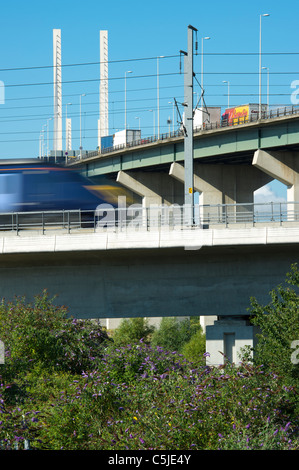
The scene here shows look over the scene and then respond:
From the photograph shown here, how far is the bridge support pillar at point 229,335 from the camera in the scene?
84.0 feet

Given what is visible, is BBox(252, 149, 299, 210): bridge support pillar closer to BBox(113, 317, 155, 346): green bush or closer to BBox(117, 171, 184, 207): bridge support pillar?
BBox(117, 171, 184, 207): bridge support pillar

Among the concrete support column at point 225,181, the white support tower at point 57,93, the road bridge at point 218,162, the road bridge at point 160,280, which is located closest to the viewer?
the road bridge at point 160,280

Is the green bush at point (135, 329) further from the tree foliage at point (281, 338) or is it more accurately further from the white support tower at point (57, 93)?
the tree foliage at point (281, 338)

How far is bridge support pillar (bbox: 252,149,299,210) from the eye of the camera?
53469mm

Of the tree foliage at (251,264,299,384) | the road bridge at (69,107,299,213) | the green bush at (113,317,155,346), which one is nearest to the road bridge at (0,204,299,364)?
the tree foliage at (251,264,299,384)

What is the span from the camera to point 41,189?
142ft

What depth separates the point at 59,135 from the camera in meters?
100

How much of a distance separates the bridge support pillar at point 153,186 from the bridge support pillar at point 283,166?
860 inches

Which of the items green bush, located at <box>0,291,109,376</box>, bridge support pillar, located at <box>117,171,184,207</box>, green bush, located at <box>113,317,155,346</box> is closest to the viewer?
green bush, located at <box>0,291,109,376</box>

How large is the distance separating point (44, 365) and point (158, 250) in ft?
24.5

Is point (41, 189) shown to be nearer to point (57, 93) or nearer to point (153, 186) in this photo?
point (153, 186)

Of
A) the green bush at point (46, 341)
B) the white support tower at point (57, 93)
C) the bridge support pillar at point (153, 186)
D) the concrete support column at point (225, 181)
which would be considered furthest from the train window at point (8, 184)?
the white support tower at point (57, 93)

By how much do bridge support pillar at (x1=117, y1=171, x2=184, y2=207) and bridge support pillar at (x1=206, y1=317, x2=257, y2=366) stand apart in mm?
48459

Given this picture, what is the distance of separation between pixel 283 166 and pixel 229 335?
3056cm
